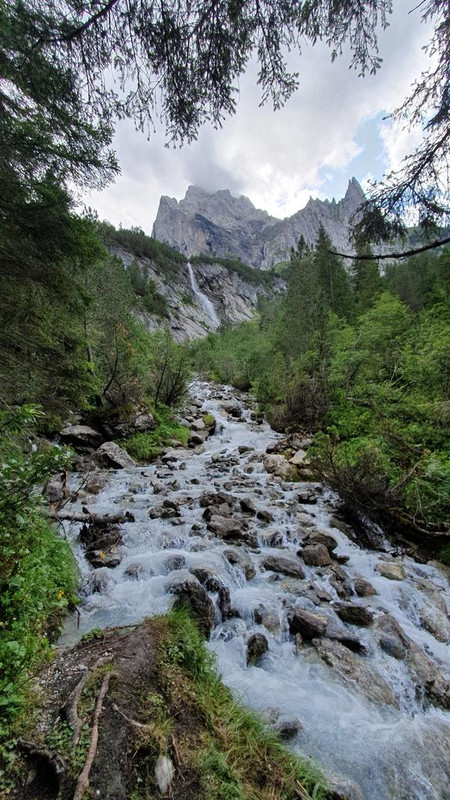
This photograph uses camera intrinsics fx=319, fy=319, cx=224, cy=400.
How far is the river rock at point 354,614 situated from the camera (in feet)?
14.9

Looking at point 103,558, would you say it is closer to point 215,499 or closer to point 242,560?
point 242,560

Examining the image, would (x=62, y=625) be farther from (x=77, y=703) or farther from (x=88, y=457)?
(x=88, y=457)

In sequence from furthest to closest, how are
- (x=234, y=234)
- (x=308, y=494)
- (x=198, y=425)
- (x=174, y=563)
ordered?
(x=234, y=234)
(x=198, y=425)
(x=308, y=494)
(x=174, y=563)

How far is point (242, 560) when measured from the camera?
18.7ft

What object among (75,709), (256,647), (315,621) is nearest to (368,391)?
(315,621)

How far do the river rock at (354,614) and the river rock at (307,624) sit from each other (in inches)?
14.0

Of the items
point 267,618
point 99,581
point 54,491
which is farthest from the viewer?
point 54,491

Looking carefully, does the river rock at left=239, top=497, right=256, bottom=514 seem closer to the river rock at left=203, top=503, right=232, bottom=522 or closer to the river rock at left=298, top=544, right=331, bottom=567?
the river rock at left=203, top=503, right=232, bottom=522

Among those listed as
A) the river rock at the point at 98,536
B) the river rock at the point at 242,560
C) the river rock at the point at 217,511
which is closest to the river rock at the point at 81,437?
the river rock at the point at 98,536

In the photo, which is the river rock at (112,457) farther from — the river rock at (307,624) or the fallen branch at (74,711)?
the fallen branch at (74,711)

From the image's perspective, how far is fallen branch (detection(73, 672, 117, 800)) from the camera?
1.73 m

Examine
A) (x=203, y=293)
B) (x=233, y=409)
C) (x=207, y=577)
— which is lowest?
(x=207, y=577)

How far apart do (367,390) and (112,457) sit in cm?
948

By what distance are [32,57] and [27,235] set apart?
3461 mm
